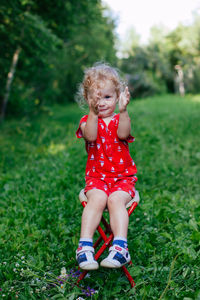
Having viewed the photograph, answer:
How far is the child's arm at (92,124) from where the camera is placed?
2.54 m

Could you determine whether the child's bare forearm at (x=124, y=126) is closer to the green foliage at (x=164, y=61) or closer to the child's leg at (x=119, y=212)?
the child's leg at (x=119, y=212)

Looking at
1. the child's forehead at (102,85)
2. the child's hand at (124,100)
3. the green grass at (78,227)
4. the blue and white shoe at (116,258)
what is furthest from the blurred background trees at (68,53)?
the blue and white shoe at (116,258)

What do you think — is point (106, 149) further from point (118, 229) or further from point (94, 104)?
point (118, 229)

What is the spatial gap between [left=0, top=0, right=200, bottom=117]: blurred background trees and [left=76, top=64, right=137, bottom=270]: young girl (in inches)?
48.4

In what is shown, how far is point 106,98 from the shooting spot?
9.37 ft

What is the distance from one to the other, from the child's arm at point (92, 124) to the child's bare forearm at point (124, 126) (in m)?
0.21

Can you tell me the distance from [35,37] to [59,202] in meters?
5.85

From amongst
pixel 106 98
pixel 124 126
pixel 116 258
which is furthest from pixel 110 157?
pixel 116 258

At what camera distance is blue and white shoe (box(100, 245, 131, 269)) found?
226 cm

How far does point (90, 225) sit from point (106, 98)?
3.74 feet

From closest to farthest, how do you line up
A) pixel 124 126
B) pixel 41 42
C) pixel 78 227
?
pixel 124 126
pixel 78 227
pixel 41 42

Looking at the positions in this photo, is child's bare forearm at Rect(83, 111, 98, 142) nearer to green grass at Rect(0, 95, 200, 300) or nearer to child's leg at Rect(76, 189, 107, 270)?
child's leg at Rect(76, 189, 107, 270)

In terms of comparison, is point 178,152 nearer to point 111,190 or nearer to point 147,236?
point 147,236

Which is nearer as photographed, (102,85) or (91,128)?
(91,128)
